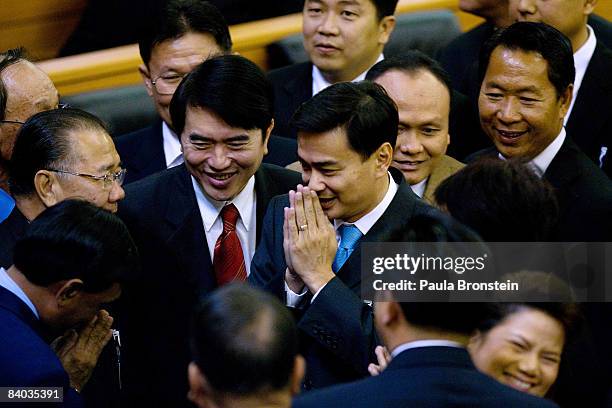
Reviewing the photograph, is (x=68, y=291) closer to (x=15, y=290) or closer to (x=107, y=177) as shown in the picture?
(x=15, y=290)

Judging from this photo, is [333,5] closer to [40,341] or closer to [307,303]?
[307,303]

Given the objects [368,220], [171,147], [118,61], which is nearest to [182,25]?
[171,147]

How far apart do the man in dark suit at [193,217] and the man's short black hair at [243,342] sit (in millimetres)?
1086

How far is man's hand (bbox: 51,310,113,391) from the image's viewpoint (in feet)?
9.37

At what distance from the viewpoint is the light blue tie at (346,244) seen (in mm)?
3066

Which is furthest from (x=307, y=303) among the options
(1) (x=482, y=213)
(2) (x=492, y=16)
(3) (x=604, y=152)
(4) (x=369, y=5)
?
(2) (x=492, y=16)

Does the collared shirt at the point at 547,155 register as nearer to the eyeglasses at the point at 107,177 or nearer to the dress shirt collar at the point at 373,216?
the dress shirt collar at the point at 373,216

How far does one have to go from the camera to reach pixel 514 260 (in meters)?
2.59

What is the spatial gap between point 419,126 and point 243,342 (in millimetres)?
1708

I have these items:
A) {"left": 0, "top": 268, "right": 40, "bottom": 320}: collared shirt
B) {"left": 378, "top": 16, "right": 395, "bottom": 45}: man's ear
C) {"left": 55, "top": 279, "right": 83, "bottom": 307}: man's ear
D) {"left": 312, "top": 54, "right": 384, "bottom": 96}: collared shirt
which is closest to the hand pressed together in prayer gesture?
{"left": 55, "top": 279, "right": 83, "bottom": 307}: man's ear

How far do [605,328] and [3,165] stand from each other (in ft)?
5.82

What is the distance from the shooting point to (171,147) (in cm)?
399

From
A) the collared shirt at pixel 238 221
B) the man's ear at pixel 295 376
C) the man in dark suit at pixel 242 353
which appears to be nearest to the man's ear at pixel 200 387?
the man in dark suit at pixel 242 353

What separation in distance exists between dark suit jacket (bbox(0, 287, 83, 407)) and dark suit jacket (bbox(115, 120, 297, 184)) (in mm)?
1392
